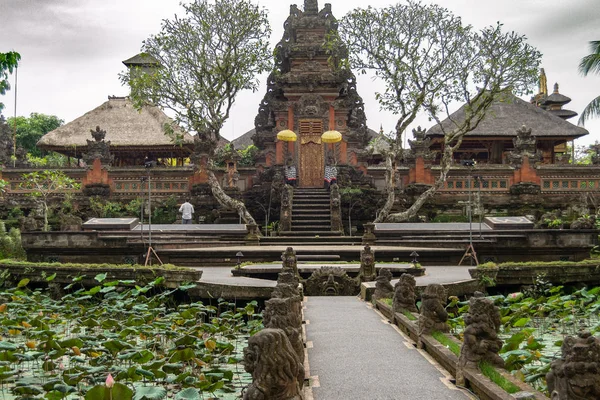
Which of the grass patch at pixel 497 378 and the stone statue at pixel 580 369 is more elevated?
the stone statue at pixel 580 369

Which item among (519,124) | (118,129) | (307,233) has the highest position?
(519,124)

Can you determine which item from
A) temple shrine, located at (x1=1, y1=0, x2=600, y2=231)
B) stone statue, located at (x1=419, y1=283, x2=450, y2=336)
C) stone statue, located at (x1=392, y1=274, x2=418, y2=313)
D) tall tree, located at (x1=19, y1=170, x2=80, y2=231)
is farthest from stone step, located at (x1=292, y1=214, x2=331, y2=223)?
stone statue, located at (x1=419, y1=283, x2=450, y2=336)

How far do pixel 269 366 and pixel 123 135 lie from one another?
96.3ft

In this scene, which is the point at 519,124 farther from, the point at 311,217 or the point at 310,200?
the point at 311,217

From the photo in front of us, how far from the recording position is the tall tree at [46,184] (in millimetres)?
24094

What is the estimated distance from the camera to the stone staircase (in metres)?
21.9

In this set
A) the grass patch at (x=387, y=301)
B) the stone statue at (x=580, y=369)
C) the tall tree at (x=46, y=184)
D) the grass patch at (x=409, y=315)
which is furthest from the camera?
the tall tree at (x=46, y=184)

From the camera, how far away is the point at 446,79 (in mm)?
23016

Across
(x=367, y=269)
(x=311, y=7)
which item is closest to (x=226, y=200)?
(x=367, y=269)

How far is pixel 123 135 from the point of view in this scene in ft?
106

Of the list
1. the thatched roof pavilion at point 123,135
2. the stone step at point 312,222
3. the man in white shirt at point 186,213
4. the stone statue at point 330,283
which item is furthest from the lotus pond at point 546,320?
the thatched roof pavilion at point 123,135

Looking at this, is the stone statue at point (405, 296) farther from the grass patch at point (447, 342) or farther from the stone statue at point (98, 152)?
the stone statue at point (98, 152)

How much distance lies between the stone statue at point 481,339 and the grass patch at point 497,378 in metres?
0.06

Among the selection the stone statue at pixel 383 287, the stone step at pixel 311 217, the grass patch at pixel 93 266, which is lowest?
the stone statue at pixel 383 287
